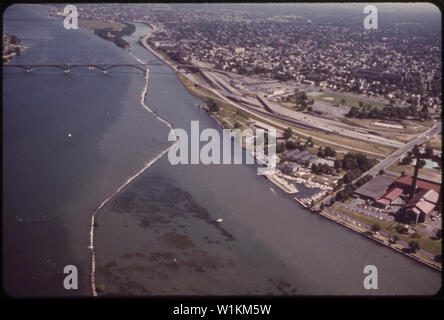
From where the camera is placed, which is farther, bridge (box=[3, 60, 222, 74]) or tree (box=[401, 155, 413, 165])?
bridge (box=[3, 60, 222, 74])

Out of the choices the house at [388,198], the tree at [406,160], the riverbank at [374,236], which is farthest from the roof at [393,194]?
the tree at [406,160]

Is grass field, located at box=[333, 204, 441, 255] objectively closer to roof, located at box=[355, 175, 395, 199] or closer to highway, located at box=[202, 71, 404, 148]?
roof, located at box=[355, 175, 395, 199]

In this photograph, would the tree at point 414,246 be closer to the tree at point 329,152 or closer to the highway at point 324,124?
the tree at point 329,152

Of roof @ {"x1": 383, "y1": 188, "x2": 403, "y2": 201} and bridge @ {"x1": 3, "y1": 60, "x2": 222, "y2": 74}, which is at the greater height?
bridge @ {"x1": 3, "y1": 60, "x2": 222, "y2": 74}

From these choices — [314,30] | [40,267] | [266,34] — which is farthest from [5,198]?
[314,30]

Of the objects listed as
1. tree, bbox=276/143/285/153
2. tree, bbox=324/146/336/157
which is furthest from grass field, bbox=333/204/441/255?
tree, bbox=276/143/285/153

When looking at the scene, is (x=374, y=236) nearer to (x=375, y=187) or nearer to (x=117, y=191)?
(x=375, y=187)

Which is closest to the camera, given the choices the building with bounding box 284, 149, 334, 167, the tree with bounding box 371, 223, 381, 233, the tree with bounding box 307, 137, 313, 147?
the tree with bounding box 371, 223, 381, 233

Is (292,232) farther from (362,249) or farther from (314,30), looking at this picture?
(314,30)
